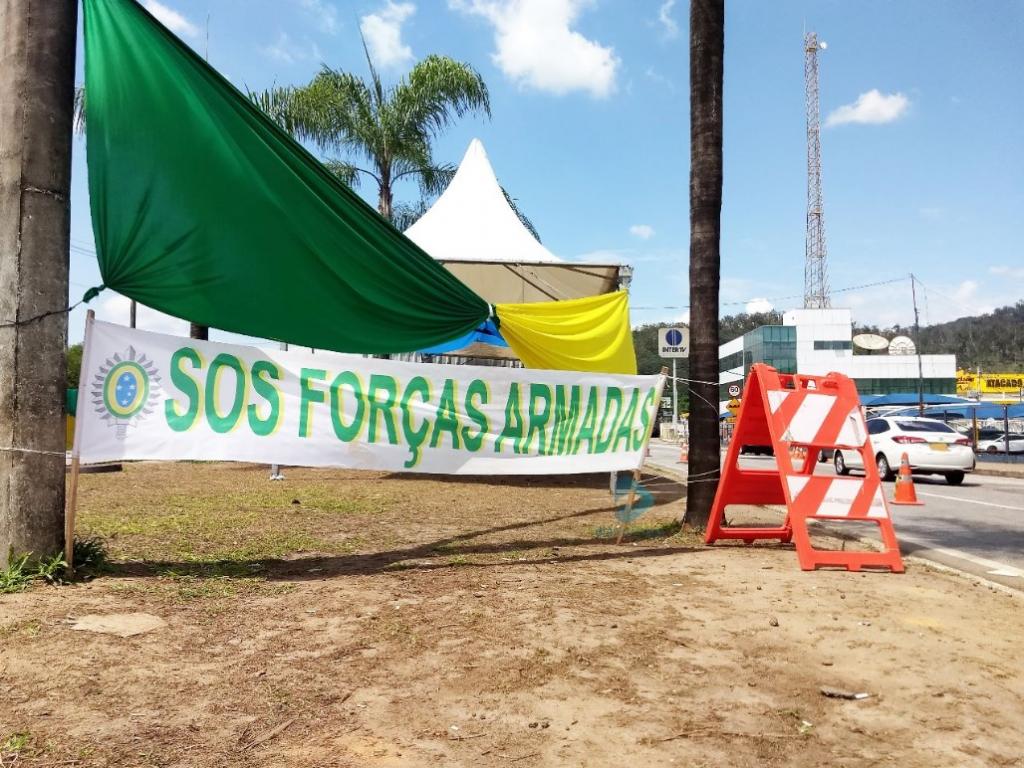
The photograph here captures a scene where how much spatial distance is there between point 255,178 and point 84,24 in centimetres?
143

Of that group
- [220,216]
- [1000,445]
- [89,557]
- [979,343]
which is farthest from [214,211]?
[979,343]

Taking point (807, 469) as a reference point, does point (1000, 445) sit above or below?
below

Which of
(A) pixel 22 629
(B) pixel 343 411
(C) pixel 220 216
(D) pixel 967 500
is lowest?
(D) pixel 967 500

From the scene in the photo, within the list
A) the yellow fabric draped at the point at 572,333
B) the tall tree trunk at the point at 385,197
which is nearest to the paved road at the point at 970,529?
the yellow fabric draped at the point at 572,333

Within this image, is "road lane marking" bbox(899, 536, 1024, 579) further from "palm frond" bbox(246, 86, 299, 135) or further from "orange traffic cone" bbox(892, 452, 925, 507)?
"palm frond" bbox(246, 86, 299, 135)

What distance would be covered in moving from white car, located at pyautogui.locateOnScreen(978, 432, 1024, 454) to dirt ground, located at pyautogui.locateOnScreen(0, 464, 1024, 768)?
28.2m

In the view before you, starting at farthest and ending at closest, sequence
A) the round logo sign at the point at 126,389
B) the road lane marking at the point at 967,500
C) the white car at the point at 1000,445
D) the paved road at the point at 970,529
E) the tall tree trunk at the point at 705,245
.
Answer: the white car at the point at 1000,445 → the road lane marking at the point at 967,500 → the tall tree trunk at the point at 705,245 → the paved road at the point at 970,529 → the round logo sign at the point at 126,389

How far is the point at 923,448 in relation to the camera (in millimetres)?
16141

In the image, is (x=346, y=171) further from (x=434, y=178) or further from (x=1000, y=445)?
(x=1000, y=445)

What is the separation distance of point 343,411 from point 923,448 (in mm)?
14846

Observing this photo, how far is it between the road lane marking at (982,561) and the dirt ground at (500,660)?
0.67 meters

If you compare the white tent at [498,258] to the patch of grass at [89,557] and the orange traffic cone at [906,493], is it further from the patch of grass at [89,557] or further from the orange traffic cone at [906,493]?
the patch of grass at [89,557]

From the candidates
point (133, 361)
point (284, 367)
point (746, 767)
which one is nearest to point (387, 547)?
point (284, 367)

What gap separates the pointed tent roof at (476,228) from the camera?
1449 cm
